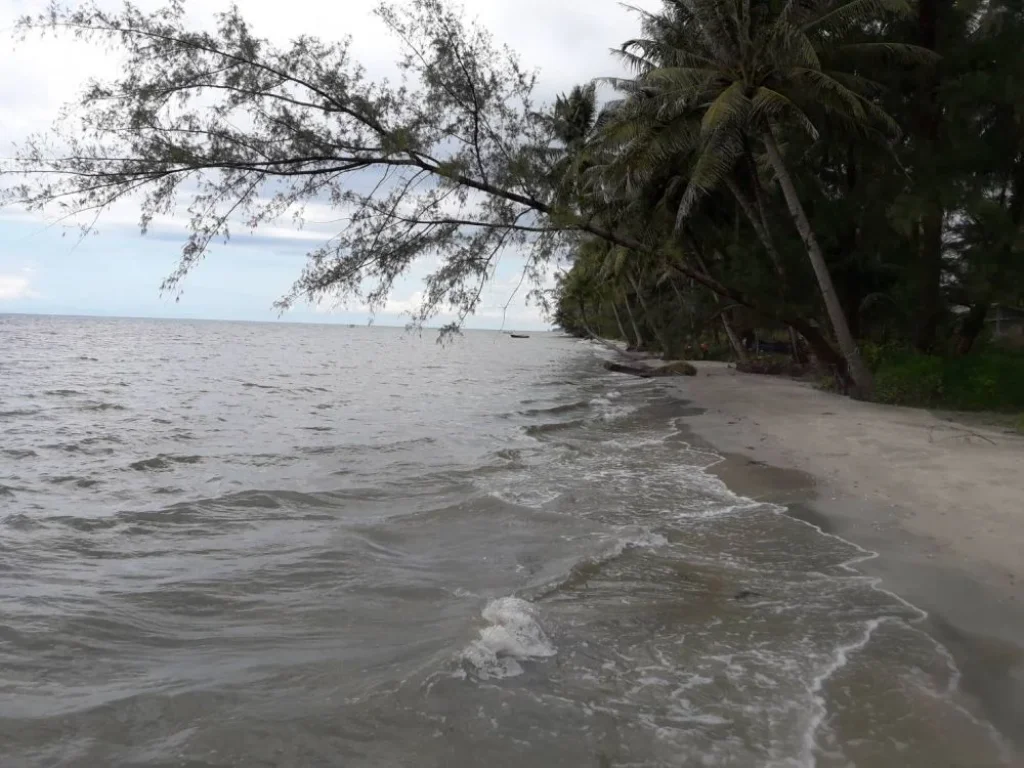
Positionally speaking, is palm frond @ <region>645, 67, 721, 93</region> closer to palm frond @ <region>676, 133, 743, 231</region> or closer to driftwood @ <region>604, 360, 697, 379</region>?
palm frond @ <region>676, 133, 743, 231</region>

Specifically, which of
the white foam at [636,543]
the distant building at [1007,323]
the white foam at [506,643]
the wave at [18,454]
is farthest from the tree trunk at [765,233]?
the wave at [18,454]

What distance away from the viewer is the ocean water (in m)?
3.52

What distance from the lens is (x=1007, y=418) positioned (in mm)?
13359

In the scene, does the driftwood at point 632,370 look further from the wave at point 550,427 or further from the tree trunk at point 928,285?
the wave at point 550,427

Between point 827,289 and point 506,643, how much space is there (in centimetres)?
1492

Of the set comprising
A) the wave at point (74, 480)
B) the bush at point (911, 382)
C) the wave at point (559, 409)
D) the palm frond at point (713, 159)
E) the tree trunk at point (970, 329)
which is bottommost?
the wave at point (559, 409)

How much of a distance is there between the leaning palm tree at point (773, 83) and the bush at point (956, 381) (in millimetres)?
A: 831

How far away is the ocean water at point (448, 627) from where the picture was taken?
3.52 m

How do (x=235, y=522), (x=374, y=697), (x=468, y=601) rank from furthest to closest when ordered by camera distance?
(x=235, y=522)
(x=468, y=601)
(x=374, y=697)

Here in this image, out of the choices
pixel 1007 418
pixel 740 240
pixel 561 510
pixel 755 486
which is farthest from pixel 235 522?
pixel 740 240

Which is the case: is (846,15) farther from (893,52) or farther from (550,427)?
(550,427)

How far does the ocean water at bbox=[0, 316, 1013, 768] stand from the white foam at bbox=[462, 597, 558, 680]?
0.06 feet

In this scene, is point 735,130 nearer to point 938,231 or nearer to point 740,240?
point 938,231

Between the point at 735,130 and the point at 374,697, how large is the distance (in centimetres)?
1743
